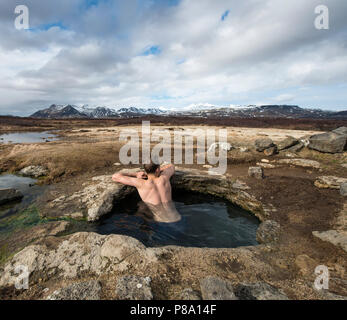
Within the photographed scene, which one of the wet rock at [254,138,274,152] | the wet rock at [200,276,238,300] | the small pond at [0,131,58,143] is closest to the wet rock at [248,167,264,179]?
the wet rock at [254,138,274,152]

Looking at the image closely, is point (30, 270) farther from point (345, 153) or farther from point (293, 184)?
point (345, 153)

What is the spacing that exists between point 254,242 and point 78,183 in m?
6.23

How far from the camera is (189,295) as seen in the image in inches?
101

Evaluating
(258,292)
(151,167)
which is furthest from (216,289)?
(151,167)

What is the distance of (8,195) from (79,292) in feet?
17.6

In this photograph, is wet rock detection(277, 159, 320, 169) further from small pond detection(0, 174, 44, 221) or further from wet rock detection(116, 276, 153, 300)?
small pond detection(0, 174, 44, 221)

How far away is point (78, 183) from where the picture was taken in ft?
23.5

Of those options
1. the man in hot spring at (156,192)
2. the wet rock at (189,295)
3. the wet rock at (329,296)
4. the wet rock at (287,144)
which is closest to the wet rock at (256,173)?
the man in hot spring at (156,192)

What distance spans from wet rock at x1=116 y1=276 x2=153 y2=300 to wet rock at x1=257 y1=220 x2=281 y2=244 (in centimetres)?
301

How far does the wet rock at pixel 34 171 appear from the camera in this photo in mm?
8438

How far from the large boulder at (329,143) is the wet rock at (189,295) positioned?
12037 millimetres

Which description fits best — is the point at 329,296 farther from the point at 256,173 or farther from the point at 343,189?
the point at 256,173

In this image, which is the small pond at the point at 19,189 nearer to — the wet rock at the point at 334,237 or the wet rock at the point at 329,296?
the wet rock at the point at 329,296
